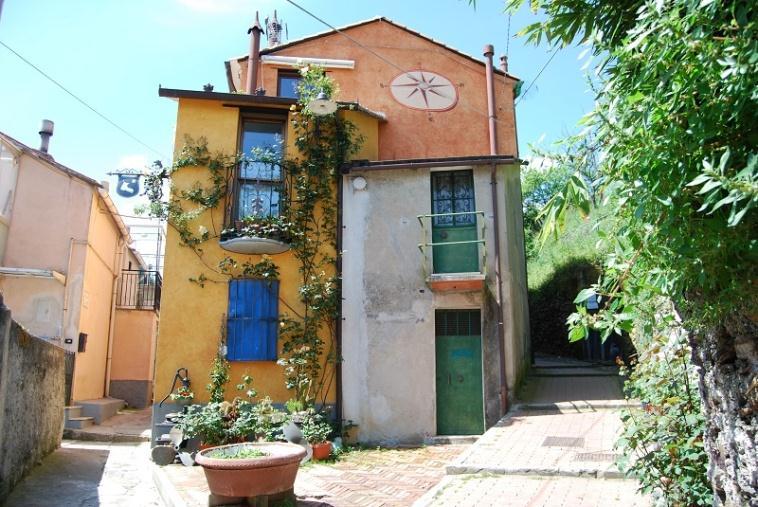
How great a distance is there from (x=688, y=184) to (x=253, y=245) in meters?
9.18

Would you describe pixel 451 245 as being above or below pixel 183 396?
above

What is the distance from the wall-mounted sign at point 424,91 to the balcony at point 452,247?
14.5 ft

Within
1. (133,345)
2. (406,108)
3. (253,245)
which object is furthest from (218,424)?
(133,345)

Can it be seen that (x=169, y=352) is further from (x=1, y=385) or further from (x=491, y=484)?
(x=491, y=484)

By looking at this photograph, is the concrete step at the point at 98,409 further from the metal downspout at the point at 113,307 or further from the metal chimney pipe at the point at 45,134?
the metal chimney pipe at the point at 45,134

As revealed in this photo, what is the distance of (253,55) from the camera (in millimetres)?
14086

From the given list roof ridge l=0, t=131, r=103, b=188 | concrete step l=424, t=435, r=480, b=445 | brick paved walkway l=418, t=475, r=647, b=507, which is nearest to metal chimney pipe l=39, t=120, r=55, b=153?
roof ridge l=0, t=131, r=103, b=188

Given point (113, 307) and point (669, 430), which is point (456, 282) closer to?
point (669, 430)

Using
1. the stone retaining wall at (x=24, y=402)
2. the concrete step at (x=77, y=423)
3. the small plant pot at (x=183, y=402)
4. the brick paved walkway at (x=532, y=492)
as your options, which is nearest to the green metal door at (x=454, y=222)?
the brick paved walkway at (x=532, y=492)

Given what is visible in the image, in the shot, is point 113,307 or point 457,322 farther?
point 113,307

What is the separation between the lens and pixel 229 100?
11469 mm

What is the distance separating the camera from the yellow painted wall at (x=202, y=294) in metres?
10.8

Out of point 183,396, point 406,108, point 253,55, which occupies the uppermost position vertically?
point 253,55

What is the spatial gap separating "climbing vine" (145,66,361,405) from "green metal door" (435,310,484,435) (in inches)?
81.0
